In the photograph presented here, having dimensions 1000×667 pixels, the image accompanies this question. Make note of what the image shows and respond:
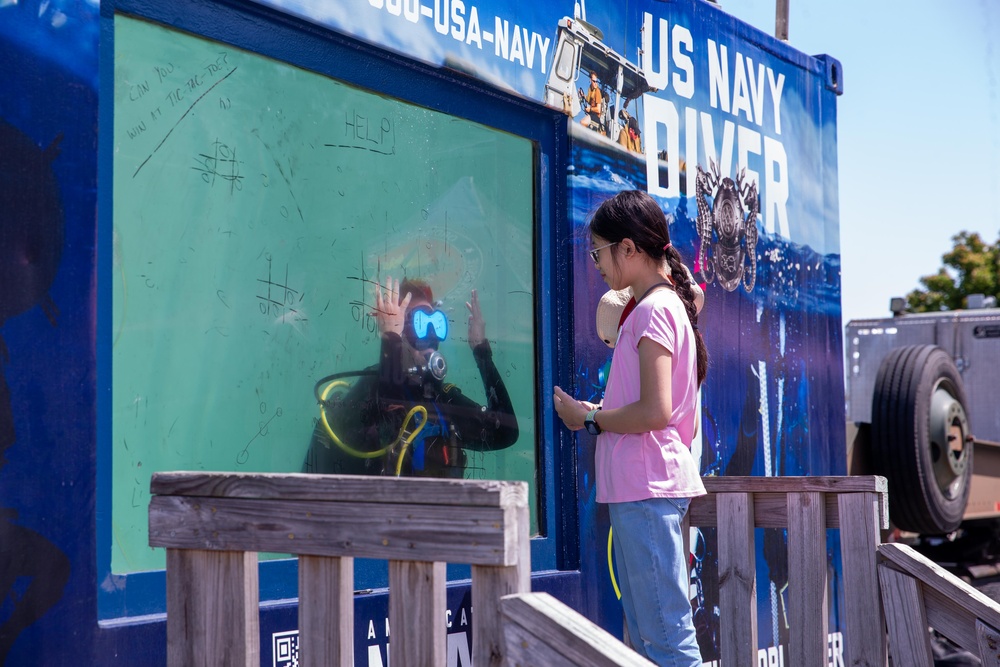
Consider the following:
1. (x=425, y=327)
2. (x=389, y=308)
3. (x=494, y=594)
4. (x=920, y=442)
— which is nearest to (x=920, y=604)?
(x=425, y=327)

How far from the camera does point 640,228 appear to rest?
3479 millimetres

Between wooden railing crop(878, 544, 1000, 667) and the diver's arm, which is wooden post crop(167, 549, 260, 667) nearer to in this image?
Result: the diver's arm

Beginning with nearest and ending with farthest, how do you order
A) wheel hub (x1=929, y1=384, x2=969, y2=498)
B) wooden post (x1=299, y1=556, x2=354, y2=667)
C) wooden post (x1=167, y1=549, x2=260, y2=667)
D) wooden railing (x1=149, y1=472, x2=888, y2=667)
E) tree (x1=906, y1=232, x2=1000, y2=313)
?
wooden railing (x1=149, y1=472, x2=888, y2=667) < wooden post (x1=299, y1=556, x2=354, y2=667) < wooden post (x1=167, y1=549, x2=260, y2=667) < wheel hub (x1=929, y1=384, x2=969, y2=498) < tree (x1=906, y1=232, x2=1000, y2=313)

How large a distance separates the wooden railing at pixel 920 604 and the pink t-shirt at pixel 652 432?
1.08 meters

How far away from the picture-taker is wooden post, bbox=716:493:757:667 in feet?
13.8

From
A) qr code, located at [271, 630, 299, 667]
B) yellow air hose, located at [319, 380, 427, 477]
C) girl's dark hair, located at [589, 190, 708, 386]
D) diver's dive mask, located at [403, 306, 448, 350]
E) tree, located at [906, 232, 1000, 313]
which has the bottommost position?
qr code, located at [271, 630, 299, 667]

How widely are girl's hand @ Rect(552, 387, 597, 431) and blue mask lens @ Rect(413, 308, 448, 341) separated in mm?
1024

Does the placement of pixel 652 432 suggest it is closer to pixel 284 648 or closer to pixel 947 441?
pixel 284 648

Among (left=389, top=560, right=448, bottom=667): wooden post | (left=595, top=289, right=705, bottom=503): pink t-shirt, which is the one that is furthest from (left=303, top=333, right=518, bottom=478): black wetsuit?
(left=389, top=560, right=448, bottom=667): wooden post

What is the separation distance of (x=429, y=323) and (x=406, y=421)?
0.40 metres

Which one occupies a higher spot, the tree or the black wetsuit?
the tree

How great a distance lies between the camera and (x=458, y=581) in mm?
4316

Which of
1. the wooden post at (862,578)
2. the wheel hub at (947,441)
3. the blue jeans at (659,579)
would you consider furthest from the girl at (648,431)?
the wheel hub at (947,441)

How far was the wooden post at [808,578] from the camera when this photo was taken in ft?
13.6
